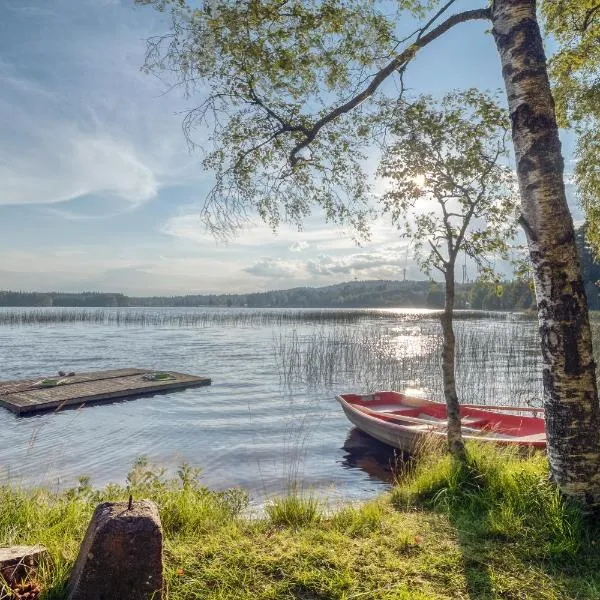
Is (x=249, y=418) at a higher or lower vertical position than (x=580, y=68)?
lower

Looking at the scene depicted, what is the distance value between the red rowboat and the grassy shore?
4382 mm

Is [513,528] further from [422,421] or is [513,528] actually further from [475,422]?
[422,421]

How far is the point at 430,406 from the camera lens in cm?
1423

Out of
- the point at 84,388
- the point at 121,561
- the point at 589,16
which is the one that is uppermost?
the point at 589,16

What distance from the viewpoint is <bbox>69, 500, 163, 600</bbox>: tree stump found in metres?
3.13

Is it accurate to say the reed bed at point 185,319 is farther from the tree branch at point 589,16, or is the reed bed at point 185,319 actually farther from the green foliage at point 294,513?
the green foliage at point 294,513

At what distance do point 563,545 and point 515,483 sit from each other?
119 centimetres

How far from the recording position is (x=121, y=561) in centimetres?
317

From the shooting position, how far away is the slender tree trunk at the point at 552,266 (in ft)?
14.6

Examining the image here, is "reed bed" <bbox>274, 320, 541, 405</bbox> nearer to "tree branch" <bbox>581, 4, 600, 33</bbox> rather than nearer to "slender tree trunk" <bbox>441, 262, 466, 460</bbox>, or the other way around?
"slender tree trunk" <bbox>441, 262, 466, 460</bbox>

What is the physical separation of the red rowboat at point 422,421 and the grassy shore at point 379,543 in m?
4.38

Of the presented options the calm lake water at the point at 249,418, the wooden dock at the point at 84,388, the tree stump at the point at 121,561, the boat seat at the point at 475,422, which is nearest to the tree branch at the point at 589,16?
the calm lake water at the point at 249,418

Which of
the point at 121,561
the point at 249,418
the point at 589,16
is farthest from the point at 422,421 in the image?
the point at 121,561

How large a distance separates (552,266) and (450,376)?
9.42ft
